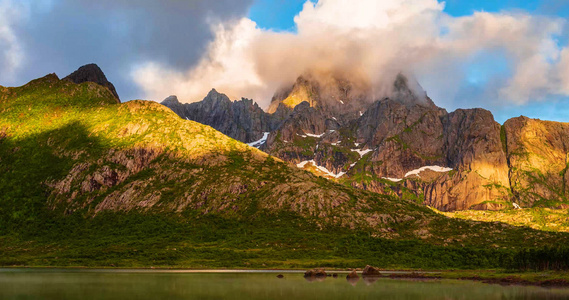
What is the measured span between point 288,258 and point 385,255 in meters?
40.4

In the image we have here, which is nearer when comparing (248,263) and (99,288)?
(99,288)

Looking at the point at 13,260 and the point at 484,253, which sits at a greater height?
the point at 484,253

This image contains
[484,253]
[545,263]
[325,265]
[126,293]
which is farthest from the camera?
[484,253]

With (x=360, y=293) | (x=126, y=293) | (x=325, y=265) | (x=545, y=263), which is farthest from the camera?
(x=325, y=265)

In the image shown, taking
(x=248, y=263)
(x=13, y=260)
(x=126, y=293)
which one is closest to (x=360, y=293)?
(x=126, y=293)

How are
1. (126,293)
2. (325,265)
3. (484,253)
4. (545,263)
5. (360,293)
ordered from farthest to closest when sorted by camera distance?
(484,253) < (325,265) < (545,263) < (360,293) < (126,293)

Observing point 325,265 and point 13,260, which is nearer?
point 325,265

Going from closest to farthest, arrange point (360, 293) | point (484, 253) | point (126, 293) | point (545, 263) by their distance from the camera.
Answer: point (126, 293), point (360, 293), point (545, 263), point (484, 253)

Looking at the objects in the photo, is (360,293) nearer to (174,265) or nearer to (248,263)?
(248,263)

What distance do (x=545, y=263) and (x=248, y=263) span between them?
10033 cm

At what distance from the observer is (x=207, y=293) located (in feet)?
260

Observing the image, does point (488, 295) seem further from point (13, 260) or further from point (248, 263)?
point (13, 260)

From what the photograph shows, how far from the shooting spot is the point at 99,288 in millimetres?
86688

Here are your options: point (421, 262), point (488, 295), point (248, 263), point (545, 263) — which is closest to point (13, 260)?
point (248, 263)
